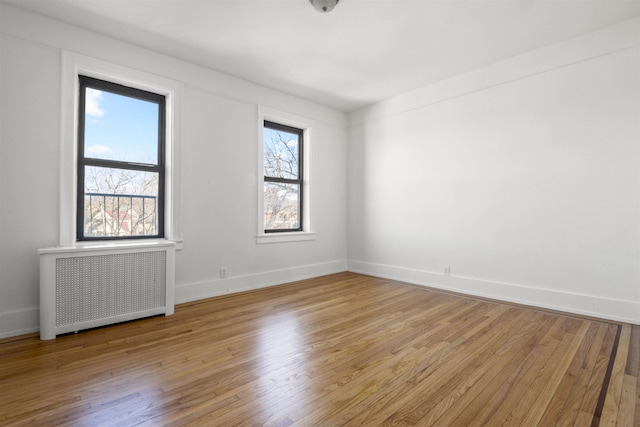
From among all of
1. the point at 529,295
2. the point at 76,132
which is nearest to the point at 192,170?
the point at 76,132

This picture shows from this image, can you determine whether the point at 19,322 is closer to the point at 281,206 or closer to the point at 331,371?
the point at 331,371

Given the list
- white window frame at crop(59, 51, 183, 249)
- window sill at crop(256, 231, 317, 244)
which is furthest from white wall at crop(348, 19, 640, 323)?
white window frame at crop(59, 51, 183, 249)

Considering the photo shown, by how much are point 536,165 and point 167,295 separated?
13.9ft

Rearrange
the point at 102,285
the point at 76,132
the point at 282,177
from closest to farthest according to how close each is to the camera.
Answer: the point at 102,285 < the point at 76,132 < the point at 282,177

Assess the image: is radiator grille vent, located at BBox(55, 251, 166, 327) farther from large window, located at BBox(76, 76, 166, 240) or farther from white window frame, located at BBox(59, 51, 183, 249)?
large window, located at BBox(76, 76, 166, 240)

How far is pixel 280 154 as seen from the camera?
4887mm

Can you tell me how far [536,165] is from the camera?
3.51m

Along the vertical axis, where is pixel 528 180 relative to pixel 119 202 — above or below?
above

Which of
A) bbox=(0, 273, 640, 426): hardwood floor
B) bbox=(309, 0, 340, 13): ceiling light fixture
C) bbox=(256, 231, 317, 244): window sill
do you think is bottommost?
bbox=(0, 273, 640, 426): hardwood floor

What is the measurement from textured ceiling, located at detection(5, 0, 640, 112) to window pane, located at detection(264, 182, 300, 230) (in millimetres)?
1633

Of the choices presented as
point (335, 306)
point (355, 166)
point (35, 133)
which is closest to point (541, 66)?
point (355, 166)

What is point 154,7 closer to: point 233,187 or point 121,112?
point 121,112

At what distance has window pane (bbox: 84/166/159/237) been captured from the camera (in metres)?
3.20

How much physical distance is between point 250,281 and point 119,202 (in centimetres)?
184
